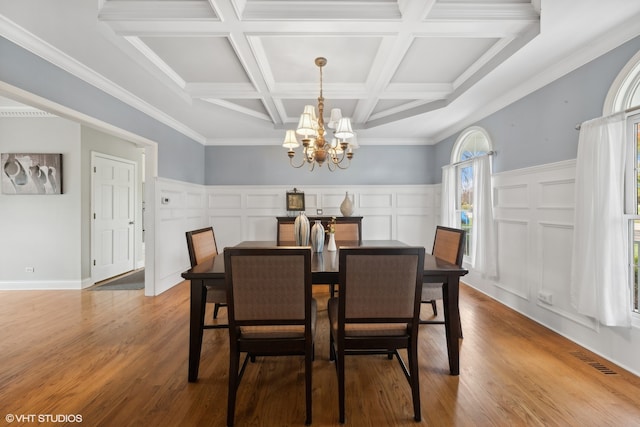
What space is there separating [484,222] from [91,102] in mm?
4342

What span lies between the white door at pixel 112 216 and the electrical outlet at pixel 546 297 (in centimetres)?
550

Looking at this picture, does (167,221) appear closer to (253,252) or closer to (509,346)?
(253,252)

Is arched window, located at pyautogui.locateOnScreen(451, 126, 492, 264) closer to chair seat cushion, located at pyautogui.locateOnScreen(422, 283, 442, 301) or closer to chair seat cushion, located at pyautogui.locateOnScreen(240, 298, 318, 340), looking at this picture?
chair seat cushion, located at pyautogui.locateOnScreen(422, 283, 442, 301)

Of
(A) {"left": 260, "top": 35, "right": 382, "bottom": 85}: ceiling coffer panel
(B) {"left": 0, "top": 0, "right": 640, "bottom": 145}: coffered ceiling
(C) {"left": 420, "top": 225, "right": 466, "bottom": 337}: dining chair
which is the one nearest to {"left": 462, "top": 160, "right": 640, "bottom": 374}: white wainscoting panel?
(C) {"left": 420, "top": 225, "right": 466, "bottom": 337}: dining chair

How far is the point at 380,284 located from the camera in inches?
61.1

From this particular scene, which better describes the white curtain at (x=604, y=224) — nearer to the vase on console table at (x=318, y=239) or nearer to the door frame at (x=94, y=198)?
the vase on console table at (x=318, y=239)

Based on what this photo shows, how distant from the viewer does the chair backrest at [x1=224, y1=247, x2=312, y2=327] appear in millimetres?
1470

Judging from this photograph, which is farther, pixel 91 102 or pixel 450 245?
pixel 91 102

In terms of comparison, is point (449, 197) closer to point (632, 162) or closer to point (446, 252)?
point (446, 252)

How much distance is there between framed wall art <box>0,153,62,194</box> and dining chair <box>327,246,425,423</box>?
4426mm

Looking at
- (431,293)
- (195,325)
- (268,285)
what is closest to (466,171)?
(431,293)

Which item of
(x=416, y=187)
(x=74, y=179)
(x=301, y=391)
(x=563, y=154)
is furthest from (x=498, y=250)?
(x=74, y=179)

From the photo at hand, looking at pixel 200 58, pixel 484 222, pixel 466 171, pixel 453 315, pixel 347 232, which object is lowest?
pixel 453 315

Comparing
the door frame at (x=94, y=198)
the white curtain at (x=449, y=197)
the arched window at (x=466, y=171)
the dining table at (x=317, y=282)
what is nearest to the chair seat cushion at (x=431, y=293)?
the dining table at (x=317, y=282)
